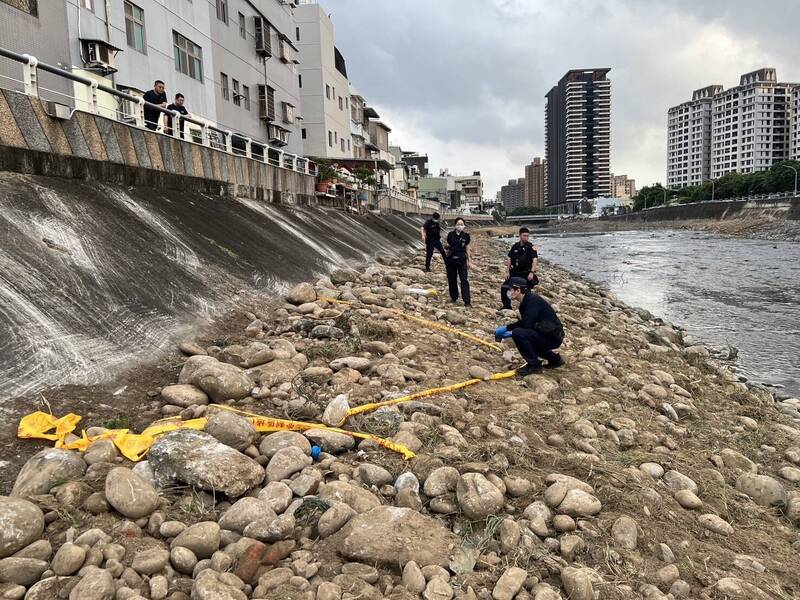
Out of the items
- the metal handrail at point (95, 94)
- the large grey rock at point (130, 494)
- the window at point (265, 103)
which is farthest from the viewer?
the window at point (265, 103)

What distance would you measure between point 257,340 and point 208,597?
4679mm

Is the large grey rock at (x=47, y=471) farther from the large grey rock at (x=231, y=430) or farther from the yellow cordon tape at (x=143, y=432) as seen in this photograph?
the large grey rock at (x=231, y=430)

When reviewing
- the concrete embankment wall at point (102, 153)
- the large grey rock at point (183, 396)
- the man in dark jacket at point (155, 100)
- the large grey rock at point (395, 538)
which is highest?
the man in dark jacket at point (155, 100)

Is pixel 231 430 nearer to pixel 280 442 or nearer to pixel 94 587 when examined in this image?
pixel 280 442

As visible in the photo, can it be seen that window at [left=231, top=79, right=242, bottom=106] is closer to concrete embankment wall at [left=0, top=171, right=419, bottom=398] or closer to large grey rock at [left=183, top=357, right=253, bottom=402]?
concrete embankment wall at [left=0, top=171, right=419, bottom=398]

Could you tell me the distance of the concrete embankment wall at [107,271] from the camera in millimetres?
5188

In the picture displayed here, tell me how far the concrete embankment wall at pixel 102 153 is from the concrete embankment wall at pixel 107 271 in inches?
11.3

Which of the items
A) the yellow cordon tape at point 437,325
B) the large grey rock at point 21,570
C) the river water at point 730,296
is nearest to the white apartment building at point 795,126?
the river water at point 730,296

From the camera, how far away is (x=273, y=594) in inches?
113

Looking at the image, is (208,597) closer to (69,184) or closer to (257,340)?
(257,340)

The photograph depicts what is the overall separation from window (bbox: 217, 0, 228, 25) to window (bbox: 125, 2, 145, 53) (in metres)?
7.25

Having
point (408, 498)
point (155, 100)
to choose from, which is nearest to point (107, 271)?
point (408, 498)

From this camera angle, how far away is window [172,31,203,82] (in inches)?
842

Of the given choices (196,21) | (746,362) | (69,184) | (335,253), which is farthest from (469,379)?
(196,21)
